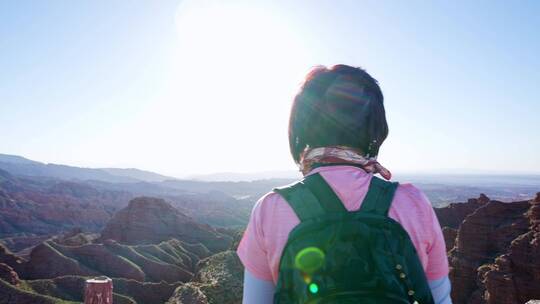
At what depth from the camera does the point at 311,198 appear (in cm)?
167

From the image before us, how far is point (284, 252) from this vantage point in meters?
1.67

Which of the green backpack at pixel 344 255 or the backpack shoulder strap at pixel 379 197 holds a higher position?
the backpack shoulder strap at pixel 379 197

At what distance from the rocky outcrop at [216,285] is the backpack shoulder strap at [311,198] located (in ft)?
80.0

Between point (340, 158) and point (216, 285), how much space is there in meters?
28.6

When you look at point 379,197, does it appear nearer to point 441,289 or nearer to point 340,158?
point 340,158

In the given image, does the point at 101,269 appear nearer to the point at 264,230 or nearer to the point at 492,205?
the point at 492,205

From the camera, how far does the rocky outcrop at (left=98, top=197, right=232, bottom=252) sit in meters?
52.4

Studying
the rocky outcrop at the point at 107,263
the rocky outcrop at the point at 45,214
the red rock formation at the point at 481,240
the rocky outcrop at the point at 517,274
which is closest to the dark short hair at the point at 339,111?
the rocky outcrop at the point at 517,274

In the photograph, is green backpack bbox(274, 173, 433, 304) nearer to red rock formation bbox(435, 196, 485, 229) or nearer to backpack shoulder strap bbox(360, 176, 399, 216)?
backpack shoulder strap bbox(360, 176, 399, 216)

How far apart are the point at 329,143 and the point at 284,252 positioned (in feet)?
1.73

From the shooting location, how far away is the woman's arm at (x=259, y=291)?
1.79 m

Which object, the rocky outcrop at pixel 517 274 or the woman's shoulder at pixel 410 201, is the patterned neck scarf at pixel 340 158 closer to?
the woman's shoulder at pixel 410 201

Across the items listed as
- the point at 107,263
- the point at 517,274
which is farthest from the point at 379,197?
the point at 107,263

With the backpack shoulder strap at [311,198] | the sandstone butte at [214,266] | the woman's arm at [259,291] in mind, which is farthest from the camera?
the sandstone butte at [214,266]
